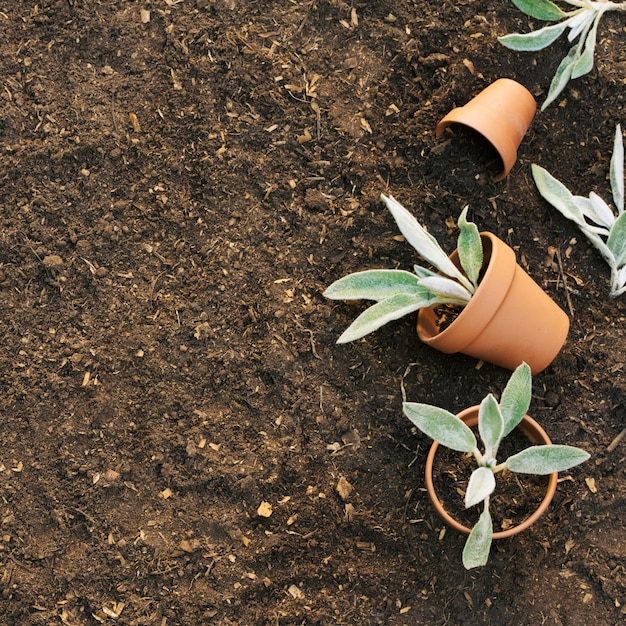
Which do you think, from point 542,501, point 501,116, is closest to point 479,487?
point 542,501

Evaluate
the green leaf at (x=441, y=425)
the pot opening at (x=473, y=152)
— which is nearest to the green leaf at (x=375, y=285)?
the green leaf at (x=441, y=425)

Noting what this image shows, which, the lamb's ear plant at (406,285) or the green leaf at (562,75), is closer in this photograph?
the lamb's ear plant at (406,285)

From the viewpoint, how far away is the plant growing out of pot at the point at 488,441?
142 centimetres

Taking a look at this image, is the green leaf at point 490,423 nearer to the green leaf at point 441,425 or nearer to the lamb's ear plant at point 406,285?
the green leaf at point 441,425

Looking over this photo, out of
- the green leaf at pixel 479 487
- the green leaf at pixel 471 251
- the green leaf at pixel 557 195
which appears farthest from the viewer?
the green leaf at pixel 557 195

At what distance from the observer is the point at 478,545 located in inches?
55.9

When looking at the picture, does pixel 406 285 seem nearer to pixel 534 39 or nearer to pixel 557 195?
pixel 557 195

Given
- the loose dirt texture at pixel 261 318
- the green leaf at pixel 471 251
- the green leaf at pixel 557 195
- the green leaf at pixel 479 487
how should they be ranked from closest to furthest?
1. the green leaf at pixel 479 487
2. the green leaf at pixel 471 251
3. the loose dirt texture at pixel 261 318
4. the green leaf at pixel 557 195

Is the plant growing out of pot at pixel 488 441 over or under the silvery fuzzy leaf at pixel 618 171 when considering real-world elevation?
under

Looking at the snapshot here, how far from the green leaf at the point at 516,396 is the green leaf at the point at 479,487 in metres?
0.10

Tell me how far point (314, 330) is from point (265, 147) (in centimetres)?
47

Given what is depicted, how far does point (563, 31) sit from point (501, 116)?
0.33 m

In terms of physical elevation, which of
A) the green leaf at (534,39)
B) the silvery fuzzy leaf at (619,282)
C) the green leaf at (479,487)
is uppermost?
the green leaf at (534,39)

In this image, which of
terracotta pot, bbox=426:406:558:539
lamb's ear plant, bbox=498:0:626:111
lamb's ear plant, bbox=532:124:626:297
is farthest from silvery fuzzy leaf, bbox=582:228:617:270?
terracotta pot, bbox=426:406:558:539
